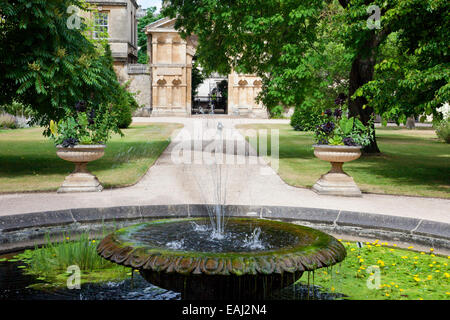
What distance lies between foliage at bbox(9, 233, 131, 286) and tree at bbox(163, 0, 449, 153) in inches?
326

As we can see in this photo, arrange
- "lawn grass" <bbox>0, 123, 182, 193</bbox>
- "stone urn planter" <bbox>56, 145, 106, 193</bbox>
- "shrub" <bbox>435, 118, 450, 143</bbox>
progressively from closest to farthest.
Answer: "stone urn planter" <bbox>56, 145, 106, 193</bbox> < "lawn grass" <bbox>0, 123, 182, 193</bbox> < "shrub" <bbox>435, 118, 450, 143</bbox>

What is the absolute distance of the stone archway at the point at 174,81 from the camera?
193 feet

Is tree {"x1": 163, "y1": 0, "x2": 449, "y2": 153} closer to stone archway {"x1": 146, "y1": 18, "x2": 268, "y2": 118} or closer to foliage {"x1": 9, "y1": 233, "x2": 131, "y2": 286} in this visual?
foliage {"x1": 9, "y1": 233, "x2": 131, "y2": 286}

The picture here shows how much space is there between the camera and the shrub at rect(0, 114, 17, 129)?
37.3 metres

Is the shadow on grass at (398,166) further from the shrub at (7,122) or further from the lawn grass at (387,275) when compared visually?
the shrub at (7,122)

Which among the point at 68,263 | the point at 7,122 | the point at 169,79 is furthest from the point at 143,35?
the point at 68,263

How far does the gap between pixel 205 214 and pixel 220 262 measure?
11.7 ft

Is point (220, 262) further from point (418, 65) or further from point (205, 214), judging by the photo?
point (418, 65)

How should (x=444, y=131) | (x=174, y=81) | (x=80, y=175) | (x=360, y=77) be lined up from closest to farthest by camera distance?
1. (x=80, y=175)
2. (x=360, y=77)
3. (x=444, y=131)
4. (x=174, y=81)

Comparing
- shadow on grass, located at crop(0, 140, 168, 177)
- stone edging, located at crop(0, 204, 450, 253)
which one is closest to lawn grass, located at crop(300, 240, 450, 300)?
stone edging, located at crop(0, 204, 450, 253)

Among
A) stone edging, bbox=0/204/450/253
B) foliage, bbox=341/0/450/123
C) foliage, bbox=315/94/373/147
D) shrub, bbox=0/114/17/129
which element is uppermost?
foliage, bbox=341/0/450/123

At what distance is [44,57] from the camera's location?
11984mm

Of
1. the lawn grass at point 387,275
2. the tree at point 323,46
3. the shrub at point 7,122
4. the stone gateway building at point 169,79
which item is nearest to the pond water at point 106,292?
the lawn grass at point 387,275
